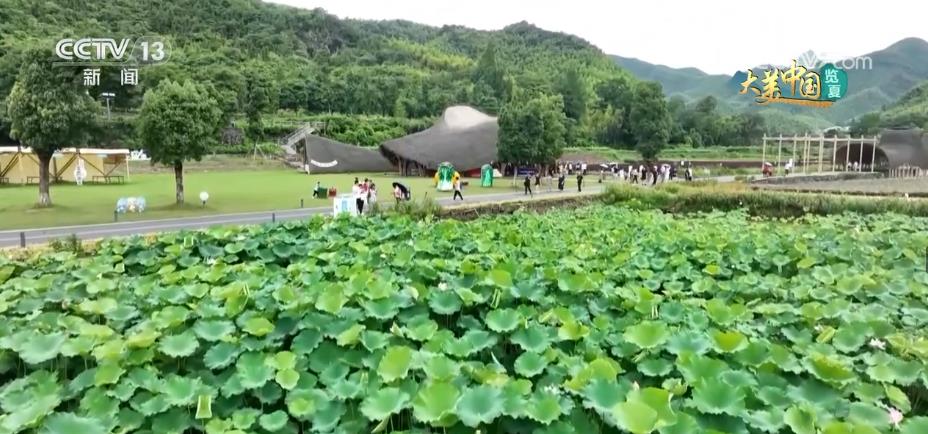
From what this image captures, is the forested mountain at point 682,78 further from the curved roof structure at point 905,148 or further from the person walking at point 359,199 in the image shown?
the person walking at point 359,199

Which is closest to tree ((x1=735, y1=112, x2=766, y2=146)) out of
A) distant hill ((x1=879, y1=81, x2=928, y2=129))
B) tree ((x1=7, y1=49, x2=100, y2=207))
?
distant hill ((x1=879, y1=81, x2=928, y2=129))

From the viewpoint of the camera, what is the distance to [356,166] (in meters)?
41.9

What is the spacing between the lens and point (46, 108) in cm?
1734

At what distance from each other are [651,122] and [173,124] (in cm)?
3221

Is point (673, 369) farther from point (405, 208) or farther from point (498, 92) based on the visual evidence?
point (498, 92)

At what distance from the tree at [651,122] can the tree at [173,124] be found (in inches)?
1227

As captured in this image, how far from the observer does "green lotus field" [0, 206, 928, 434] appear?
258 centimetres

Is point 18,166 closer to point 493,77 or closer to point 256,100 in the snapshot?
point 256,100

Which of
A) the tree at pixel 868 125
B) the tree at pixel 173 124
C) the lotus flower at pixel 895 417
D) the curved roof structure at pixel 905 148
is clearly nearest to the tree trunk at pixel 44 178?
the tree at pixel 173 124

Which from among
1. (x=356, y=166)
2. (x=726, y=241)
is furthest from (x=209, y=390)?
(x=356, y=166)

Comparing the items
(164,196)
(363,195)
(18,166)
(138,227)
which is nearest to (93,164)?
(18,166)

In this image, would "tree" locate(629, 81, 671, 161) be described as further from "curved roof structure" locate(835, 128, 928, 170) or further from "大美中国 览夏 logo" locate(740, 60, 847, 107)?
"curved roof structure" locate(835, 128, 928, 170)

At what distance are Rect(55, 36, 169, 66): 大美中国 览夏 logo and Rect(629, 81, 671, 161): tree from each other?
95.4 feet

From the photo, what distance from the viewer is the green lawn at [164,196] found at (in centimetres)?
1728
